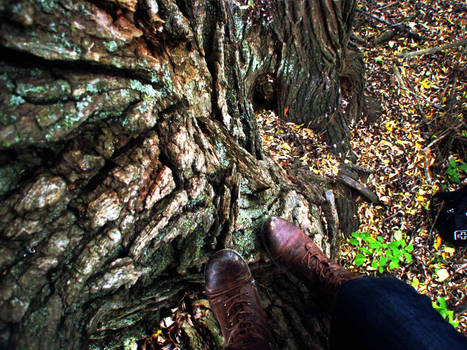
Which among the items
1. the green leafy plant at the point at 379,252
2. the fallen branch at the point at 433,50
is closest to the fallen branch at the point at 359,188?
the green leafy plant at the point at 379,252

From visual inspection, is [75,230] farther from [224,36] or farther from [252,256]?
[224,36]

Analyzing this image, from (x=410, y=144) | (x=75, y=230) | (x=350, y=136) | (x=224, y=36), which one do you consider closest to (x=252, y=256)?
(x=75, y=230)

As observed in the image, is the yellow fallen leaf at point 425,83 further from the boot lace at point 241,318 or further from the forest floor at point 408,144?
the boot lace at point 241,318

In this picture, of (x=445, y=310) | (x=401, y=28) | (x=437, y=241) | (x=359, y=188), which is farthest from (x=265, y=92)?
(x=445, y=310)

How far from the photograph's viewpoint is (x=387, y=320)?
1586mm

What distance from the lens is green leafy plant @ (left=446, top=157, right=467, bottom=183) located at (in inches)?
149

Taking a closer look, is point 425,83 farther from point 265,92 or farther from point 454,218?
point 265,92

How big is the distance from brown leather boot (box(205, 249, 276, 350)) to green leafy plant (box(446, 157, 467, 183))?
3361 millimetres

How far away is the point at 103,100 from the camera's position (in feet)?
4.83

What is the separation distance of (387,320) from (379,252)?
1.92 metres

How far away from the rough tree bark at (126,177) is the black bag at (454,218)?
6.23ft

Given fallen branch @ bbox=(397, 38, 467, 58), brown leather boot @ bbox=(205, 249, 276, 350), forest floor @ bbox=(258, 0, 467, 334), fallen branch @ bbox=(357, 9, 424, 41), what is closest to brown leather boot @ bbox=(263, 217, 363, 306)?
brown leather boot @ bbox=(205, 249, 276, 350)

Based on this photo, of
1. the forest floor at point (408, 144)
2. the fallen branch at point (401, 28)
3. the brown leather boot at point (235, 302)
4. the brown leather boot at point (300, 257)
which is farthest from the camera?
the fallen branch at point (401, 28)

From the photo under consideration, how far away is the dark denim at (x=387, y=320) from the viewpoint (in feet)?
4.85
